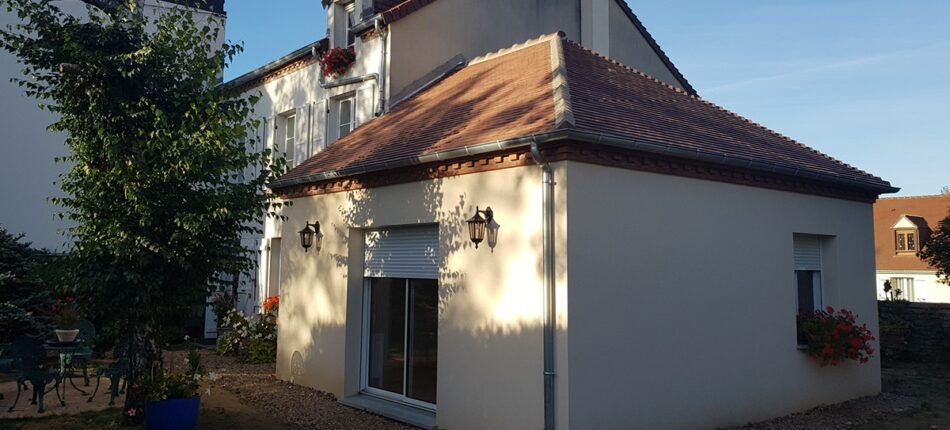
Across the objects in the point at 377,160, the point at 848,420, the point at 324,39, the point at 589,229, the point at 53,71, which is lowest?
the point at 848,420

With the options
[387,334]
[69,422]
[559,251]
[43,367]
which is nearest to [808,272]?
[559,251]

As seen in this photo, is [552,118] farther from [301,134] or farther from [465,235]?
[301,134]

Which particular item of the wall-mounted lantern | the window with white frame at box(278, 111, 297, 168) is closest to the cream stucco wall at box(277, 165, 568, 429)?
the wall-mounted lantern

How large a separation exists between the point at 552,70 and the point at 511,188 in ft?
8.90

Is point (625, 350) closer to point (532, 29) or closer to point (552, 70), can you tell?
point (552, 70)

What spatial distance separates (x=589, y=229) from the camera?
283 inches

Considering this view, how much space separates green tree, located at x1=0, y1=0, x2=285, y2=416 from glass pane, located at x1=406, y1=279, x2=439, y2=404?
8.05 feet

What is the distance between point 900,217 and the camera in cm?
3164

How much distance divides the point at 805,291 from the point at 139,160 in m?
9.40

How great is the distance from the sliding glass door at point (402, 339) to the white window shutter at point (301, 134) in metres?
5.63

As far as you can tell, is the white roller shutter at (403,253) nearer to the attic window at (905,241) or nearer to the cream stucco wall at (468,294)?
the cream stucco wall at (468,294)

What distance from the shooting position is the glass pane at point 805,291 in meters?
10.1

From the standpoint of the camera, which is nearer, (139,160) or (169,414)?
(169,414)

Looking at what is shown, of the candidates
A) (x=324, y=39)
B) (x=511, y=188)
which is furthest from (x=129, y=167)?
(x=324, y=39)
